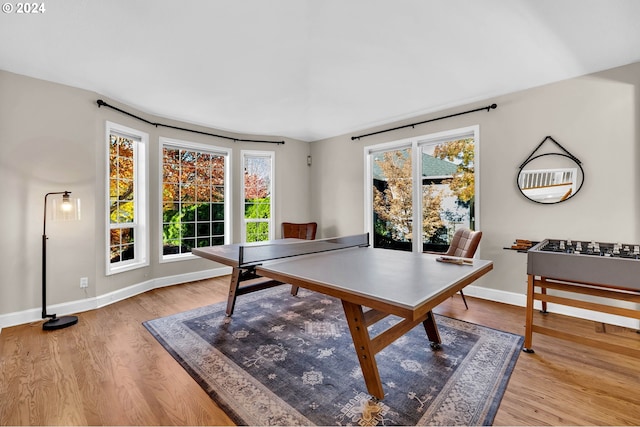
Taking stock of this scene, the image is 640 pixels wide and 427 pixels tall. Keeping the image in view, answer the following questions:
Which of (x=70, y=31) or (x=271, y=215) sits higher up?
(x=70, y=31)

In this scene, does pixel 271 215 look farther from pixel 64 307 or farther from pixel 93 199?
pixel 64 307

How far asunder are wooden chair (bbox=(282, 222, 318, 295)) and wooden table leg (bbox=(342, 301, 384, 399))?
3532 mm

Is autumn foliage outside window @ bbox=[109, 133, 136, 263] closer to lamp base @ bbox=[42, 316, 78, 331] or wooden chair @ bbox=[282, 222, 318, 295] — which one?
lamp base @ bbox=[42, 316, 78, 331]

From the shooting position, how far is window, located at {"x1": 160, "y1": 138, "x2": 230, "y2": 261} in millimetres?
4512

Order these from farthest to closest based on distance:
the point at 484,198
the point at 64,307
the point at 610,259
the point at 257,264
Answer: the point at 484,198
the point at 64,307
the point at 257,264
the point at 610,259

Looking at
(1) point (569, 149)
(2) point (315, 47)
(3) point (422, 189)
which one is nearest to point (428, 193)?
(3) point (422, 189)

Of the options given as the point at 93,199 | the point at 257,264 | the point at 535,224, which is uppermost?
the point at 93,199

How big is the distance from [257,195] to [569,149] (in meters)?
4.74

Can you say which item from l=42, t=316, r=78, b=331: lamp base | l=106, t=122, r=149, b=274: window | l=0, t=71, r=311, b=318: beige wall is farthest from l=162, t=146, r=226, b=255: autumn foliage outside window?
l=42, t=316, r=78, b=331: lamp base

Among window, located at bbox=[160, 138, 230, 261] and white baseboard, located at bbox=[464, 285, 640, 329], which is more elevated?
window, located at bbox=[160, 138, 230, 261]

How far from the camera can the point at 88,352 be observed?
2363 millimetres

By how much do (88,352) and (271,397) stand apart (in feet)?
5.83

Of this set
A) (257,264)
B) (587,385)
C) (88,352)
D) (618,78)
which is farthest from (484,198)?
(88,352)

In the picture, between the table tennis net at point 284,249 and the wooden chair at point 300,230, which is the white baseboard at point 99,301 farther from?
the table tennis net at point 284,249
